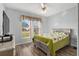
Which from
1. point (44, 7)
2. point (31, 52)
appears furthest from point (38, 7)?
point (31, 52)

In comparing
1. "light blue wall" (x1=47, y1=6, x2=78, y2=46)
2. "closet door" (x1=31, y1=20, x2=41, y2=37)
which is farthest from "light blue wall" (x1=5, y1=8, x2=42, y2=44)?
"light blue wall" (x1=47, y1=6, x2=78, y2=46)

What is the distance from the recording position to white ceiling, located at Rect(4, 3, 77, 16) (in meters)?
1.18

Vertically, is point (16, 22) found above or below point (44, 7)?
below

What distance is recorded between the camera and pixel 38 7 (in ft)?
4.08

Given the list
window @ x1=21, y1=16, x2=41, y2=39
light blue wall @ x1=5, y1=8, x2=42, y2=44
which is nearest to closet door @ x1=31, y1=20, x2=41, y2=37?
→ window @ x1=21, y1=16, x2=41, y2=39

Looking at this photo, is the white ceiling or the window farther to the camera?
the window

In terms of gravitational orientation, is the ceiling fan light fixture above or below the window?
above

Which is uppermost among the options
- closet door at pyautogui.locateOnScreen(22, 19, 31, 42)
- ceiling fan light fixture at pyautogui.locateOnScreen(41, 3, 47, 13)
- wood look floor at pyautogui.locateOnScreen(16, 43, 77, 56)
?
ceiling fan light fixture at pyautogui.locateOnScreen(41, 3, 47, 13)

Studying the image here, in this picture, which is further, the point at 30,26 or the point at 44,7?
the point at 30,26

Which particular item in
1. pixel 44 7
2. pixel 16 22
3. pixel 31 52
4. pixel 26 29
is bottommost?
pixel 31 52

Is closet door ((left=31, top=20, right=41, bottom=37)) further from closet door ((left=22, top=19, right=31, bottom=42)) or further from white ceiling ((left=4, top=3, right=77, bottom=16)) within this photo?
white ceiling ((left=4, top=3, right=77, bottom=16))

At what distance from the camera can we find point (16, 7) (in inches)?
48.1

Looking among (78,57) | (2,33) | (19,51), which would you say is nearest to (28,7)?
(2,33)

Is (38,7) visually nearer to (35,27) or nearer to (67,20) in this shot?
(35,27)
